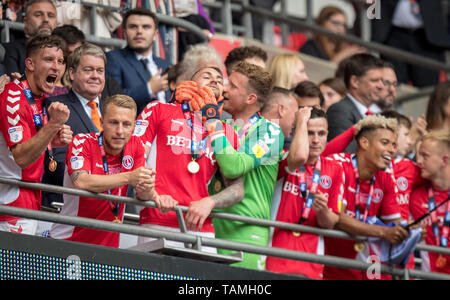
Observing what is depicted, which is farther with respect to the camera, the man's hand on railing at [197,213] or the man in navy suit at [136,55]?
the man in navy suit at [136,55]

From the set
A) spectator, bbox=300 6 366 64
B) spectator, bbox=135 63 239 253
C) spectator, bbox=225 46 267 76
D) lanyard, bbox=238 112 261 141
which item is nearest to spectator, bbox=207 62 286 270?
lanyard, bbox=238 112 261 141

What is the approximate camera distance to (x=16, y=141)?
6344 millimetres

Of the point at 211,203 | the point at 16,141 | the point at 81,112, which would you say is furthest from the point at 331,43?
the point at 16,141

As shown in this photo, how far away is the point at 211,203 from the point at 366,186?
1.72 m

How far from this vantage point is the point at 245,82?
7.12 metres

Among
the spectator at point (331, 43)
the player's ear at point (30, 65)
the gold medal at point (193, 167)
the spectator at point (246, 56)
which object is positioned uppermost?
the spectator at point (331, 43)

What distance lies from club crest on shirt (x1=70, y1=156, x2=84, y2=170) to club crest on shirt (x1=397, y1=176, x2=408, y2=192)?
2816mm

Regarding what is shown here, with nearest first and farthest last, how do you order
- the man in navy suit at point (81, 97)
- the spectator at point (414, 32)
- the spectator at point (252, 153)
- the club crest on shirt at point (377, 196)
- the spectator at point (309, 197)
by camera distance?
the spectator at point (252, 153)
the man in navy suit at point (81, 97)
the spectator at point (309, 197)
the club crest on shirt at point (377, 196)
the spectator at point (414, 32)

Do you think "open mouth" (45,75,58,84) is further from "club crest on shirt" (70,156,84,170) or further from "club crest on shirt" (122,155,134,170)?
"club crest on shirt" (122,155,134,170)

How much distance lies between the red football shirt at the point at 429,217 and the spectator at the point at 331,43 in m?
4.78

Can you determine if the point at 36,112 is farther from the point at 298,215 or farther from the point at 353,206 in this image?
the point at 353,206

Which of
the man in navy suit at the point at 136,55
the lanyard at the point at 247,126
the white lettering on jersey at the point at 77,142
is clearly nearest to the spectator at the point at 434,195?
the lanyard at the point at 247,126

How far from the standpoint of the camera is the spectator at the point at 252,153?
22.6ft

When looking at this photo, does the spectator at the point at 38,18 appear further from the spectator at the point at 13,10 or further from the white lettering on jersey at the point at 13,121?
the white lettering on jersey at the point at 13,121
